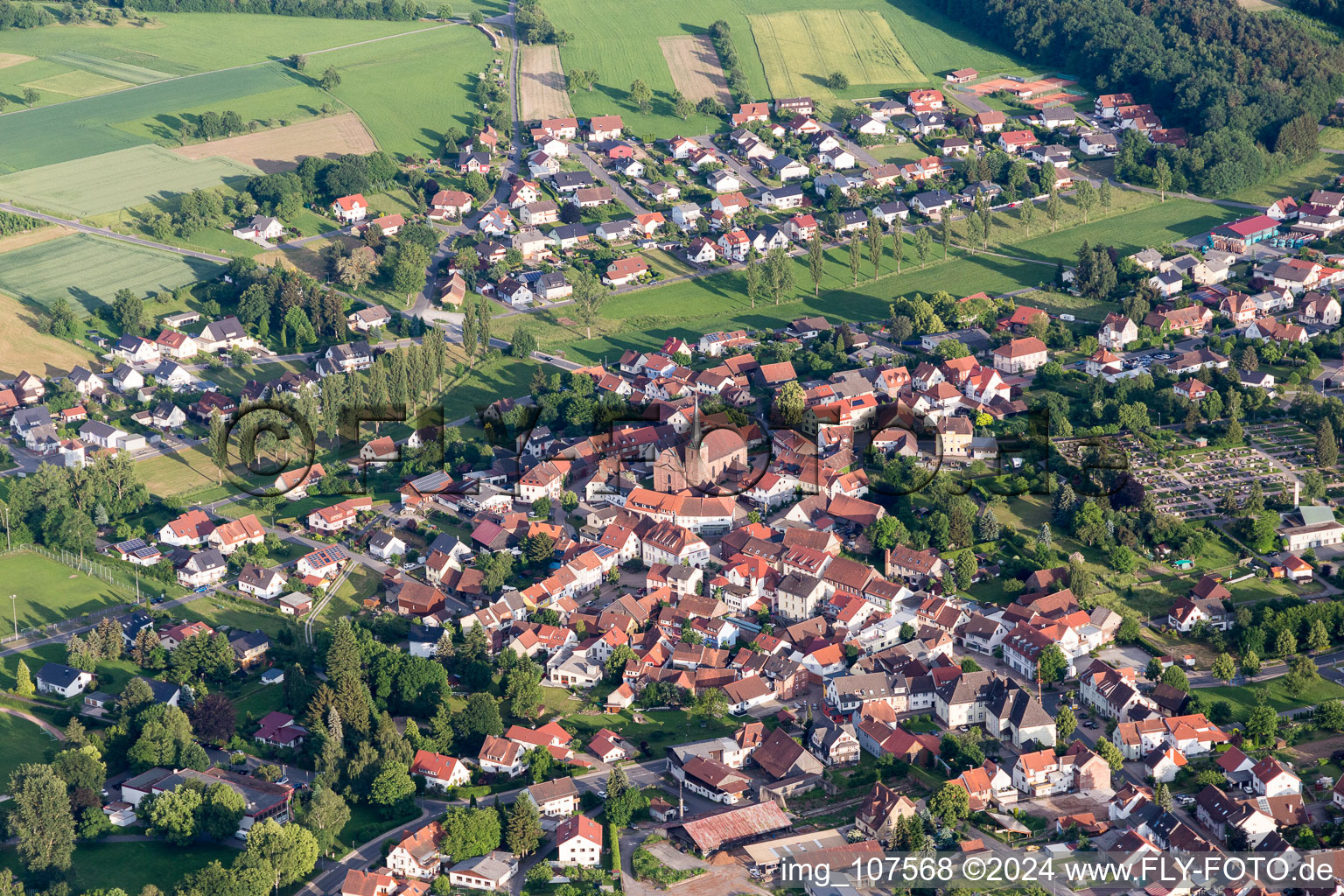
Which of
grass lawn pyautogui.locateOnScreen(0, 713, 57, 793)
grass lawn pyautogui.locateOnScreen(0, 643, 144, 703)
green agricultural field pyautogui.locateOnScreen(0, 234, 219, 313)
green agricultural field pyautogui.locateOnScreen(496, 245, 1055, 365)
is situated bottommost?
grass lawn pyautogui.locateOnScreen(0, 713, 57, 793)

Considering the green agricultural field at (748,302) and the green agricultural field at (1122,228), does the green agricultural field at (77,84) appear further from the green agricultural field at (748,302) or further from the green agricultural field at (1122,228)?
the green agricultural field at (1122,228)

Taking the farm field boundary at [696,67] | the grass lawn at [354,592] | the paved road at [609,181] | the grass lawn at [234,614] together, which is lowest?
the grass lawn at [234,614]

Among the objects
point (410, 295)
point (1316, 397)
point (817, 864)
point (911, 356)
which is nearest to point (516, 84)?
point (410, 295)

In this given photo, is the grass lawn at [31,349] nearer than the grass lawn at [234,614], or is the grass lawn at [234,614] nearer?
the grass lawn at [234,614]

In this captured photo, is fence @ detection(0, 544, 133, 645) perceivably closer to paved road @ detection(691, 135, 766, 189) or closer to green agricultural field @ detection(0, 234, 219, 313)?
green agricultural field @ detection(0, 234, 219, 313)

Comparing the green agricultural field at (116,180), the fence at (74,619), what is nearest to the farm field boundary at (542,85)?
the green agricultural field at (116,180)

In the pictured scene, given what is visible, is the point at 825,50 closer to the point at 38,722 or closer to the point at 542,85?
the point at 542,85

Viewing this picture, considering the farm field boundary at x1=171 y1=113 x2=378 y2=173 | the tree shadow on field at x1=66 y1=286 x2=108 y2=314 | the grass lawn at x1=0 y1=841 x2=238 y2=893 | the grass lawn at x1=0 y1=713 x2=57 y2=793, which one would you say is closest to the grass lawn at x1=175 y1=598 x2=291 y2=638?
the grass lawn at x1=0 y1=713 x2=57 y2=793

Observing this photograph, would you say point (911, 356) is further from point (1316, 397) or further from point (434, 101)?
point (434, 101)
